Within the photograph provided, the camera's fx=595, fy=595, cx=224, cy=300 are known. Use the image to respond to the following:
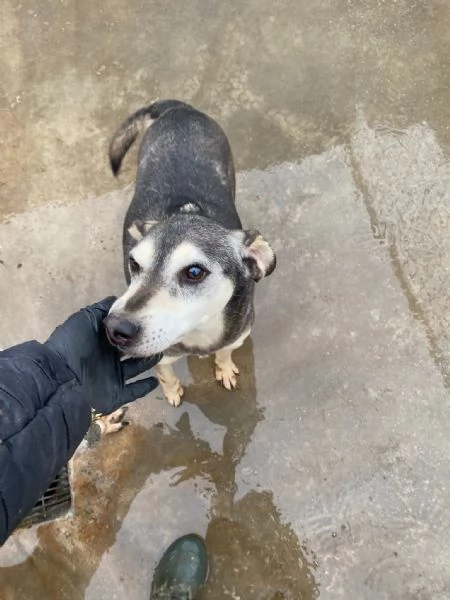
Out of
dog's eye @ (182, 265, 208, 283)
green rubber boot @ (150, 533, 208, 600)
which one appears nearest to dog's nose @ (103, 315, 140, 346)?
dog's eye @ (182, 265, 208, 283)

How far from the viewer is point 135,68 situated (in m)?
5.68

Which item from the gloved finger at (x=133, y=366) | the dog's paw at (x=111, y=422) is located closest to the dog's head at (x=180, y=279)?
the gloved finger at (x=133, y=366)

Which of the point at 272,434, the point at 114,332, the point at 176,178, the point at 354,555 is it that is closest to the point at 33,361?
the point at 114,332

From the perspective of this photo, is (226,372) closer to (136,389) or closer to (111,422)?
(111,422)

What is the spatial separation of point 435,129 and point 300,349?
94.1 inches

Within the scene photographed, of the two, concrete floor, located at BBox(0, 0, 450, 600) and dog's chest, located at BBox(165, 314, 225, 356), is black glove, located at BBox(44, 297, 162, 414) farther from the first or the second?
concrete floor, located at BBox(0, 0, 450, 600)

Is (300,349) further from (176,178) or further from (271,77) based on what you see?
(271,77)

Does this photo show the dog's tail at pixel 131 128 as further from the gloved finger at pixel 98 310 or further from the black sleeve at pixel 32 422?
the black sleeve at pixel 32 422

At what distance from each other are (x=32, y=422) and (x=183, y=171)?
7.74 ft

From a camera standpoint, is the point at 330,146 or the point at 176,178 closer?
the point at 176,178

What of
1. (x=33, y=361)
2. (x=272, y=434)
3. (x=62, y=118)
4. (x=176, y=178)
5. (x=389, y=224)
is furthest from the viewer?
(x=62, y=118)

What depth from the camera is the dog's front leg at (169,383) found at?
14.5 ft

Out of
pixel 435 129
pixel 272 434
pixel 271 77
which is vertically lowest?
pixel 272 434

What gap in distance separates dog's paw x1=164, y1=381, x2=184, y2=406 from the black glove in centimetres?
101
